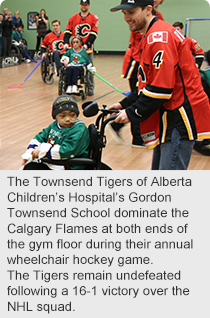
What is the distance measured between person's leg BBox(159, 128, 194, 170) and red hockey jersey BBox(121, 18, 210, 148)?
2cm

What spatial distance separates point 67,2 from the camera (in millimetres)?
14500

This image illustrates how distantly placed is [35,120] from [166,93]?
363 centimetres

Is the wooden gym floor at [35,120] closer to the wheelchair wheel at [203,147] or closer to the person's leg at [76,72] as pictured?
the wheelchair wheel at [203,147]

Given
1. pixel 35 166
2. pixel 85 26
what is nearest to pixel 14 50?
pixel 85 26

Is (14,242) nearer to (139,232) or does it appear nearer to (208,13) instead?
(139,232)

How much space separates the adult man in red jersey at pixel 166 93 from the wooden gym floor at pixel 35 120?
5.64 feet

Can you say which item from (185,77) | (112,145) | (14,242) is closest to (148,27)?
(185,77)

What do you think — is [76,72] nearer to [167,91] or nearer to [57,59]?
[57,59]

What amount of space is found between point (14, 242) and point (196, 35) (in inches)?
409

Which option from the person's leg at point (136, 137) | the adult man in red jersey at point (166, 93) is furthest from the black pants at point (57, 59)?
the adult man in red jersey at point (166, 93)

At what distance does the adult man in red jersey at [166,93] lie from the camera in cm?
155

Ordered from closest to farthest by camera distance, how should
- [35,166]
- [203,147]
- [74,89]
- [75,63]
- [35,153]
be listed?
[35,153], [35,166], [203,147], [74,89], [75,63]

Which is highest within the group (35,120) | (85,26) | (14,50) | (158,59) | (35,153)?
(158,59)

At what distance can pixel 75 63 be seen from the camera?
6.39m
